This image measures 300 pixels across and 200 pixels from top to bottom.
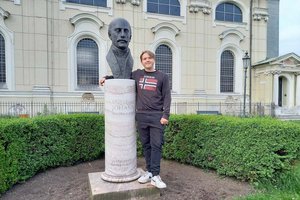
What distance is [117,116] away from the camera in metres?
4.34

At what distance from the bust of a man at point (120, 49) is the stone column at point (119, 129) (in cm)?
31

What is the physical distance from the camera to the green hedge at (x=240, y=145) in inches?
183

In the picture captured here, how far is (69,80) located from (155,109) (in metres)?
16.3

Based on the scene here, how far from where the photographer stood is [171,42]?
2147 centimetres

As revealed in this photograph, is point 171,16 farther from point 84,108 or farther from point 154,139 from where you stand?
point 154,139

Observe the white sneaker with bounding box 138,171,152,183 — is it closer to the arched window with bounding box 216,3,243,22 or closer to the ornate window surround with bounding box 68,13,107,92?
the ornate window surround with bounding box 68,13,107,92

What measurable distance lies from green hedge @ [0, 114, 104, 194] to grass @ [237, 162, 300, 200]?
4.29 m

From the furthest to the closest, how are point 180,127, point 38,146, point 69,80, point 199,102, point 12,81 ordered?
point 199,102 → point 69,80 → point 12,81 → point 180,127 → point 38,146

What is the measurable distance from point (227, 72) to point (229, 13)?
605 cm

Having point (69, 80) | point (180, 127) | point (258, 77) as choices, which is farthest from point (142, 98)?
point (258, 77)

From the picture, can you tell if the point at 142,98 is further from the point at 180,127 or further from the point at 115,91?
the point at 180,127

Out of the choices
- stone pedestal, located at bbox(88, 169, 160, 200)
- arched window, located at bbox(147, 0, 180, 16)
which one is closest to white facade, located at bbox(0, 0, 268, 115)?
arched window, located at bbox(147, 0, 180, 16)

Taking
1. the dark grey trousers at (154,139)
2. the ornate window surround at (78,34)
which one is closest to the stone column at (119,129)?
the dark grey trousers at (154,139)

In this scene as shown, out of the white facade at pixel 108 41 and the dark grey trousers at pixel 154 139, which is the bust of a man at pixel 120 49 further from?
the white facade at pixel 108 41
